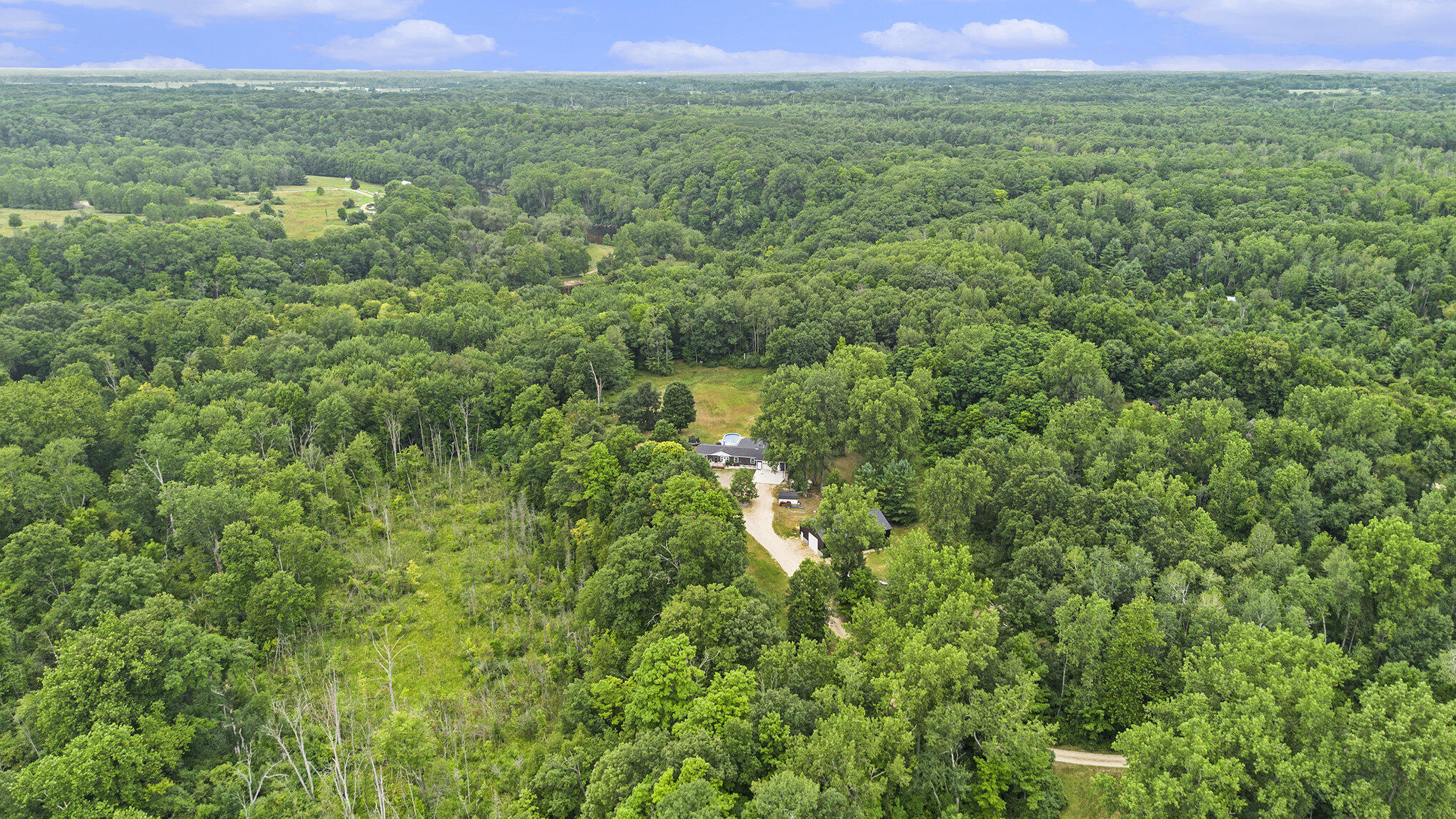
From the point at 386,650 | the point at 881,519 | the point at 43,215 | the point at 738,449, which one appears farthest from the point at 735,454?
the point at 43,215

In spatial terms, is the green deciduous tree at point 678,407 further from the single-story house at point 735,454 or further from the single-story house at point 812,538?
the single-story house at point 812,538

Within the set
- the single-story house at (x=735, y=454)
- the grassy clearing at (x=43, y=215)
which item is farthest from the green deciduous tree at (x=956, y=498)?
the grassy clearing at (x=43, y=215)

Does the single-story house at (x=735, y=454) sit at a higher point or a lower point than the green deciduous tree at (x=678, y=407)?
lower

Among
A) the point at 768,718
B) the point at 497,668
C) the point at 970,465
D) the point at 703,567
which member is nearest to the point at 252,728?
the point at 497,668

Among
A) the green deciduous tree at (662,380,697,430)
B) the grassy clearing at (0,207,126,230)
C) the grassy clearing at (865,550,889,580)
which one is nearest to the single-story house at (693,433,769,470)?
the green deciduous tree at (662,380,697,430)

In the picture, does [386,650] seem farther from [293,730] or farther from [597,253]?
[597,253]

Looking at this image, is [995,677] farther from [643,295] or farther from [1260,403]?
[643,295]
